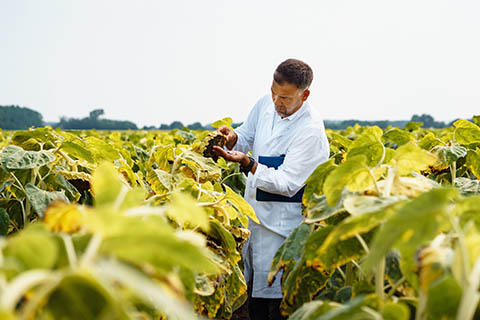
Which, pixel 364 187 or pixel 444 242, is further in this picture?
pixel 364 187

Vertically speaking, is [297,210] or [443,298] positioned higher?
[443,298]

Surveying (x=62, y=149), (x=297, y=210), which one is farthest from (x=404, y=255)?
(x=297, y=210)

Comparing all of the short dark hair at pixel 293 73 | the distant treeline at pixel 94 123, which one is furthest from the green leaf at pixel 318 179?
the distant treeline at pixel 94 123

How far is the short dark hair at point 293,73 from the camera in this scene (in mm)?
2818

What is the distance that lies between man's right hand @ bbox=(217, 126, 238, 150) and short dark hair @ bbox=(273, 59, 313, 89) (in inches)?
22.0

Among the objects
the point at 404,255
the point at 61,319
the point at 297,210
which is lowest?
the point at 297,210

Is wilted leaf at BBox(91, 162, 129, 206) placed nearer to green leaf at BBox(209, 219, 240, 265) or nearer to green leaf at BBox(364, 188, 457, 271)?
green leaf at BBox(364, 188, 457, 271)

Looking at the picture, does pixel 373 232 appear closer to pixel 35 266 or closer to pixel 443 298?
pixel 443 298

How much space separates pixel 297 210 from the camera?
3.06 m

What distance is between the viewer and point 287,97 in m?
2.90

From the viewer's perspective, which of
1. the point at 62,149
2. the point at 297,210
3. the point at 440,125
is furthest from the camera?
the point at 440,125

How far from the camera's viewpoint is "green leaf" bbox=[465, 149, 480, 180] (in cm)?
295

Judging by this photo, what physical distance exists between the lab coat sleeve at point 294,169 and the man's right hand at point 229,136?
42 cm

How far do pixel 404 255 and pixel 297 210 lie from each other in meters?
2.10
